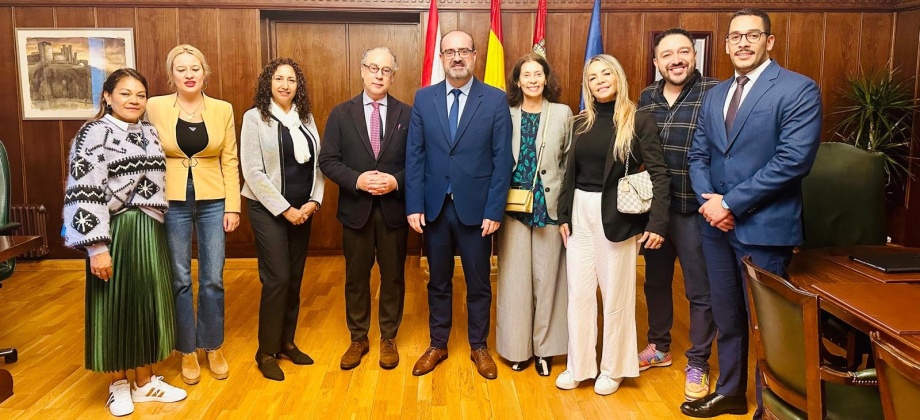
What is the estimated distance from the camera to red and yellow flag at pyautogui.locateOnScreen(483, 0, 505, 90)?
17.0 ft

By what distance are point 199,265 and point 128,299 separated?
0.41 m

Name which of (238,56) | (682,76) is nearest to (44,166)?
(238,56)

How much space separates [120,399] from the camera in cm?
286

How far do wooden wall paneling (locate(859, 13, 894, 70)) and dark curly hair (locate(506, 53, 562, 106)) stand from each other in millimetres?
3755

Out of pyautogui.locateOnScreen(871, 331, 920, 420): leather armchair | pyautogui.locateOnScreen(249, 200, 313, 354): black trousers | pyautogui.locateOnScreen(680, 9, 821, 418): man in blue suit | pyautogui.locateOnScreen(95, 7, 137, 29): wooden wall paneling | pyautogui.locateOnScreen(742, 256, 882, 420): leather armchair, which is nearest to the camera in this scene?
pyautogui.locateOnScreen(871, 331, 920, 420): leather armchair

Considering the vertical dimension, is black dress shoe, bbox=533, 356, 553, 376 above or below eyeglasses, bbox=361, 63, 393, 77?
below

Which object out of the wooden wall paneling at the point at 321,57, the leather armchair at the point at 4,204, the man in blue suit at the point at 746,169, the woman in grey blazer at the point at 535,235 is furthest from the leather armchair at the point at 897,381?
the wooden wall paneling at the point at 321,57

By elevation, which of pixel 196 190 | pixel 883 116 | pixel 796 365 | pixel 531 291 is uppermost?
pixel 883 116

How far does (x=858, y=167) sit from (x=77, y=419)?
11.6 feet

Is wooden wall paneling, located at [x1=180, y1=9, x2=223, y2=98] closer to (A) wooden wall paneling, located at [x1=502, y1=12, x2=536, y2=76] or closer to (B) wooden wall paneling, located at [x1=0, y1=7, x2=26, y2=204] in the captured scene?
(B) wooden wall paneling, located at [x1=0, y1=7, x2=26, y2=204]

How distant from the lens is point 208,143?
2996 millimetres

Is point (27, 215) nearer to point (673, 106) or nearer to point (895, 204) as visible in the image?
point (673, 106)

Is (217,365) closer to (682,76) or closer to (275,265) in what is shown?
(275,265)

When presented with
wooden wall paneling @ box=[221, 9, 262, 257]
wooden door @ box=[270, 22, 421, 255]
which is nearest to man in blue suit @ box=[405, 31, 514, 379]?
wooden door @ box=[270, 22, 421, 255]
